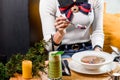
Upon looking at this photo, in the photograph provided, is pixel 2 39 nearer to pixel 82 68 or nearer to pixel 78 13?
pixel 78 13

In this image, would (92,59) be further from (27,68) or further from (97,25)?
(97,25)

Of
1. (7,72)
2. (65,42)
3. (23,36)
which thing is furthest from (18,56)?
(23,36)

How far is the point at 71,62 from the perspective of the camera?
1.40m

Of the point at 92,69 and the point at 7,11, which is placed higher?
the point at 7,11

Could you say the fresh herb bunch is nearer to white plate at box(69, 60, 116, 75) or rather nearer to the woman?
white plate at box(69, 60, 116, 75)

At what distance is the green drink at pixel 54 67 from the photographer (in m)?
1.16

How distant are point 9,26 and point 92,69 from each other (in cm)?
120

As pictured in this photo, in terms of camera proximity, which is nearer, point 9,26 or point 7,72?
point 7,72

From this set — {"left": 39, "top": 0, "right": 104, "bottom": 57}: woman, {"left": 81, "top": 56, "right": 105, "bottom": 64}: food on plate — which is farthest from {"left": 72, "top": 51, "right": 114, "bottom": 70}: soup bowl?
{"left": 39, "top": 0, "right": 104, "bottom": 57}: woman

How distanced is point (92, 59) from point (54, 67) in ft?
0.83

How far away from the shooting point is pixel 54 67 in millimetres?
1169

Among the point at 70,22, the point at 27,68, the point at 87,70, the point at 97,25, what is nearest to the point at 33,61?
the point at 27,68

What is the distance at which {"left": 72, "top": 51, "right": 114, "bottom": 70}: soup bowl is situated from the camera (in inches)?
49.7

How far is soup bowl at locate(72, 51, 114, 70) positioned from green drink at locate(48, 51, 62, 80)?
0.15m
